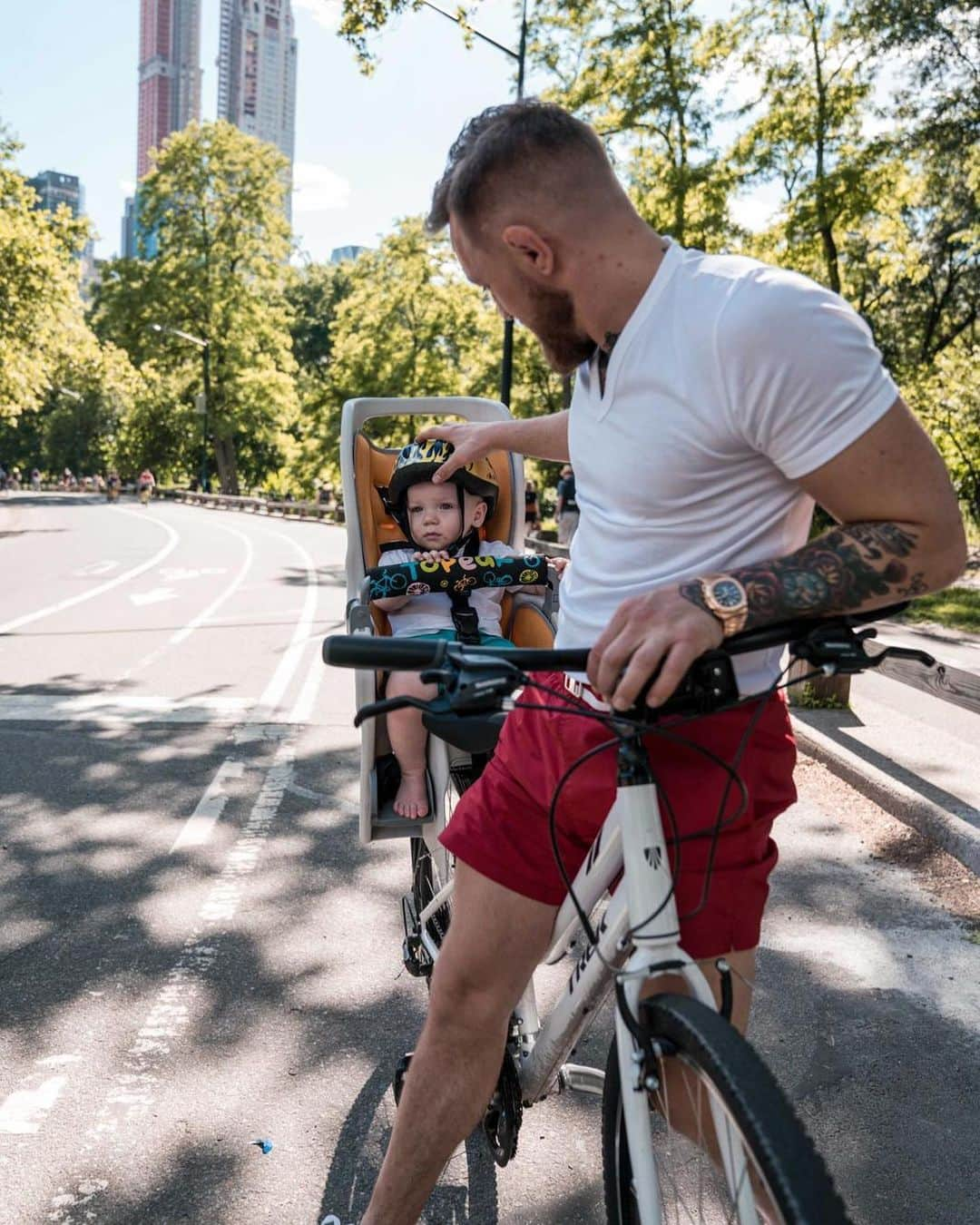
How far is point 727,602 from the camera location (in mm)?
1632

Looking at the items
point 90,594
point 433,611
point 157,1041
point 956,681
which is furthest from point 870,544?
point 90,594

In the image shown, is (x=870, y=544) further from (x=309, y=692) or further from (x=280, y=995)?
(x=309, y=692)

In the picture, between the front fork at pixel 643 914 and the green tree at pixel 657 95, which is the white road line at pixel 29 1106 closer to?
the front fork at pixel 643 914

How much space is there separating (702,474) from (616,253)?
36 centimetres

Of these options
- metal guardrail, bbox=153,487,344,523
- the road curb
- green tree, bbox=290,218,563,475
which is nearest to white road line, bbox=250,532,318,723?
the road curb

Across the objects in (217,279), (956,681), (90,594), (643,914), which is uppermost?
(217,279)

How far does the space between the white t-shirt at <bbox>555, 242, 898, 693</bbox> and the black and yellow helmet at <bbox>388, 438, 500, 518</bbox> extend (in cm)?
145

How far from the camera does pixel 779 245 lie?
20.2 meters

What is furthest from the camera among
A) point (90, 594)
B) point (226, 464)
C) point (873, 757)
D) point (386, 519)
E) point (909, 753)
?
point (226, 464)

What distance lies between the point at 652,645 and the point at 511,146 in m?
0.80

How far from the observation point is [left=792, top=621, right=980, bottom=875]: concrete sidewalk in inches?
214

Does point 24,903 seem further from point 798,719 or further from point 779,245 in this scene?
point 779,245

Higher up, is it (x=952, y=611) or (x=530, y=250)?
(x=530, y=250)

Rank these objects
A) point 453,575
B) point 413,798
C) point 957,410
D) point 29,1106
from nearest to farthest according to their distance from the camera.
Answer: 1. point 29,1106
2. point 413,798
3. point 453,575
4. point 957,410
